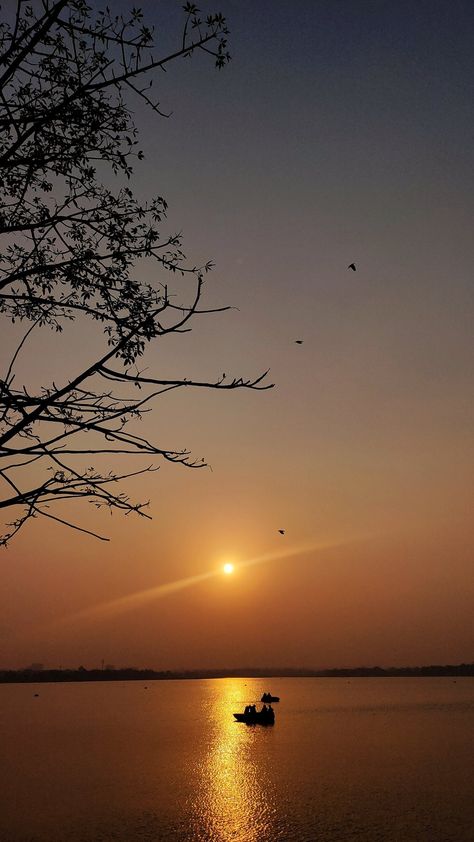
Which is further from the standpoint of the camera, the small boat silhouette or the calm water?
the small boat silhouette

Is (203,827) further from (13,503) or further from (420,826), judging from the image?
(13,503)

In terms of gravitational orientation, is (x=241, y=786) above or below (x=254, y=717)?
below

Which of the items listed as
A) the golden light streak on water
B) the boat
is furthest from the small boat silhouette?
the golden light streak on water

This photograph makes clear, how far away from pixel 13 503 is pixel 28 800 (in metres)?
49.7

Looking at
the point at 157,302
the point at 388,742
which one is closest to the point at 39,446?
the point at 157,302

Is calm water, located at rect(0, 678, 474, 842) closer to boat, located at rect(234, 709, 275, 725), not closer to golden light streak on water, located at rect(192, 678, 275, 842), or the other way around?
golden light streak on water, located at rect(192, 678, 275, 842)

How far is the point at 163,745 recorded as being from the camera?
84.1 meters

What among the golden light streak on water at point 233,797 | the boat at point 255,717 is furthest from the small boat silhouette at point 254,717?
the golden light streak on water at point 233,797

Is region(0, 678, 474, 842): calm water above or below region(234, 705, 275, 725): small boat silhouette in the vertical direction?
below

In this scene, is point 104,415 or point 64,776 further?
point 64,776

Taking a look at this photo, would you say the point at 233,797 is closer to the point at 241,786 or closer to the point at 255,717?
the point at 241,786

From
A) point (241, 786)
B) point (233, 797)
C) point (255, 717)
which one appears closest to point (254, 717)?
point (255, 717)

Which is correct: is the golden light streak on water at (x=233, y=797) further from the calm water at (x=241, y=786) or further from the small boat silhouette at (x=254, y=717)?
the small boat silhouette at (x=254, y=717)

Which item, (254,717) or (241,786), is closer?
(241,786)
